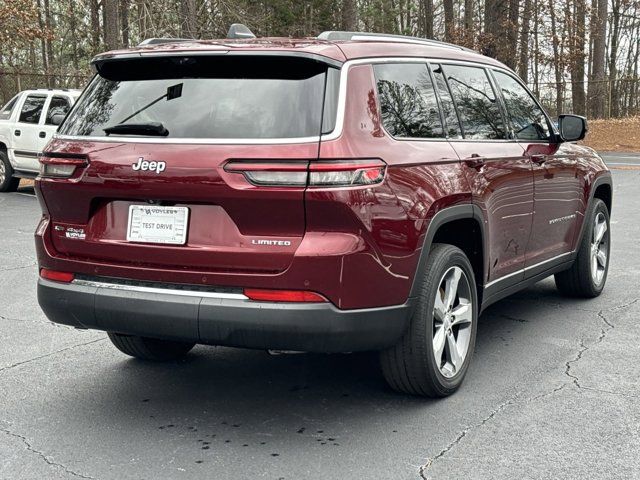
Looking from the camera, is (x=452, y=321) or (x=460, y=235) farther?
(x=460, y=235)

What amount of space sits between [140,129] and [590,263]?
4055 mm

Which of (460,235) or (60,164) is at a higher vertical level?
(60,164)

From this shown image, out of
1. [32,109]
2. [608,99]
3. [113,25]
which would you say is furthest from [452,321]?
[608,99]

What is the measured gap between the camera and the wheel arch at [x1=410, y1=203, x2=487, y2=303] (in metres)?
4.09

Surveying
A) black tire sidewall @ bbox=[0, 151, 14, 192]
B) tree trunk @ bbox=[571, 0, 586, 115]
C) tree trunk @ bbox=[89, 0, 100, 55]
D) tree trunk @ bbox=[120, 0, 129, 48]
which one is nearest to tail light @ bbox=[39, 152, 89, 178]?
black tire sidewall @ bbox=[0, 151, 14, 192]

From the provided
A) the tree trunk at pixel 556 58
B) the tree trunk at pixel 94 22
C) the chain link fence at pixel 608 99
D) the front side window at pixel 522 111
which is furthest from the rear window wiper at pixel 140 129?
the chain link fence at pixel 608 99

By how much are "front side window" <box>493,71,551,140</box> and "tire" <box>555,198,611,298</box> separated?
102cm

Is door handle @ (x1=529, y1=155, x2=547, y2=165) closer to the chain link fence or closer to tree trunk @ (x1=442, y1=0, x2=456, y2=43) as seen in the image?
tree trunk @ (x1=442, y1=0, x2=456, y2=43)

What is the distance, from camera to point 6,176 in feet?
53.1

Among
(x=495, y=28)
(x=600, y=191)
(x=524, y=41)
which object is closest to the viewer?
(x=600, y=191)

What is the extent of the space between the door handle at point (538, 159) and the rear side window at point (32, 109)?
12202mm

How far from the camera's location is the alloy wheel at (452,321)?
4371 mm

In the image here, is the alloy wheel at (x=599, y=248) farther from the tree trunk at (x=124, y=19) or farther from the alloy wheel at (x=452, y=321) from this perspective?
the tree trunk at (x=124, y=19)

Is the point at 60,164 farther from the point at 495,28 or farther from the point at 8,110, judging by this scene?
the point at 495,28
